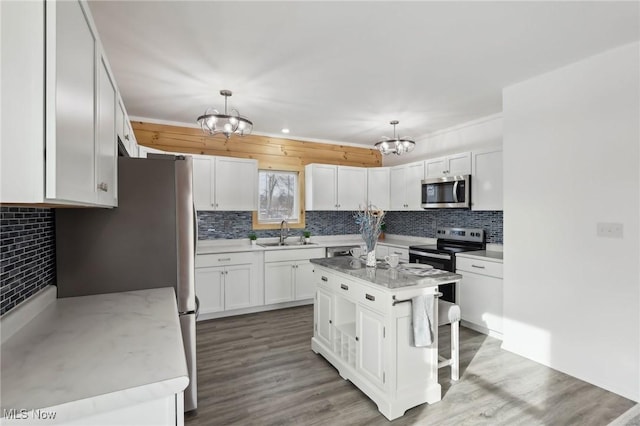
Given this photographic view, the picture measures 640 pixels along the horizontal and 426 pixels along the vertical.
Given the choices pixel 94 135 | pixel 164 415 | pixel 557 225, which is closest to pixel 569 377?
pixel 557 225

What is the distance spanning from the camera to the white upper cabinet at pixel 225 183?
14.0 ft

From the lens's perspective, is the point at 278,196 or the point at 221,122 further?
the point at 278,196

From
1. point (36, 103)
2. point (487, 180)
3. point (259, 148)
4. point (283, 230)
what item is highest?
point (259, 148)

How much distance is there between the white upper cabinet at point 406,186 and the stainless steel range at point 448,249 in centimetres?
59

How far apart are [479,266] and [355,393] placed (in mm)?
2064

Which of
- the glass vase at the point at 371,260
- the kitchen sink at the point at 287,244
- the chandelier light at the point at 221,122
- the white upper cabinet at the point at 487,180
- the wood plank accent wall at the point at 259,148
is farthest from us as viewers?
the kitchen sink at the point at 287,244

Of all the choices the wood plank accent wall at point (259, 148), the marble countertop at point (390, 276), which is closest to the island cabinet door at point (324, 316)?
the marble countertop at point (390, 276)

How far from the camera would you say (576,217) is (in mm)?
2688

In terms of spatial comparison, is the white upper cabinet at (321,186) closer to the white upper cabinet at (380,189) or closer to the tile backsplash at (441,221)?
the white upper cabinet at (380,189)

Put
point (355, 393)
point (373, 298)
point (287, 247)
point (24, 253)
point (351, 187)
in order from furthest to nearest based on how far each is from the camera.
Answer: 1. point (351, 187)
2. point (287, 247)
3. point (355, 393)
4. point (373, 298)
5. point (24, 253)

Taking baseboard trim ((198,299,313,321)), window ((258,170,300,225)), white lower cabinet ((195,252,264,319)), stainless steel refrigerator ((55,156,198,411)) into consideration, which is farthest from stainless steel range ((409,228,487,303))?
stainless steel refrigerator ((55,156,198,411))

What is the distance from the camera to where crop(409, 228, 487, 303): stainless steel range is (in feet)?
13.0

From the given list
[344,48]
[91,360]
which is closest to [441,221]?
[344,48]

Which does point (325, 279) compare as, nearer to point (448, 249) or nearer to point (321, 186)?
point (448, 249)
